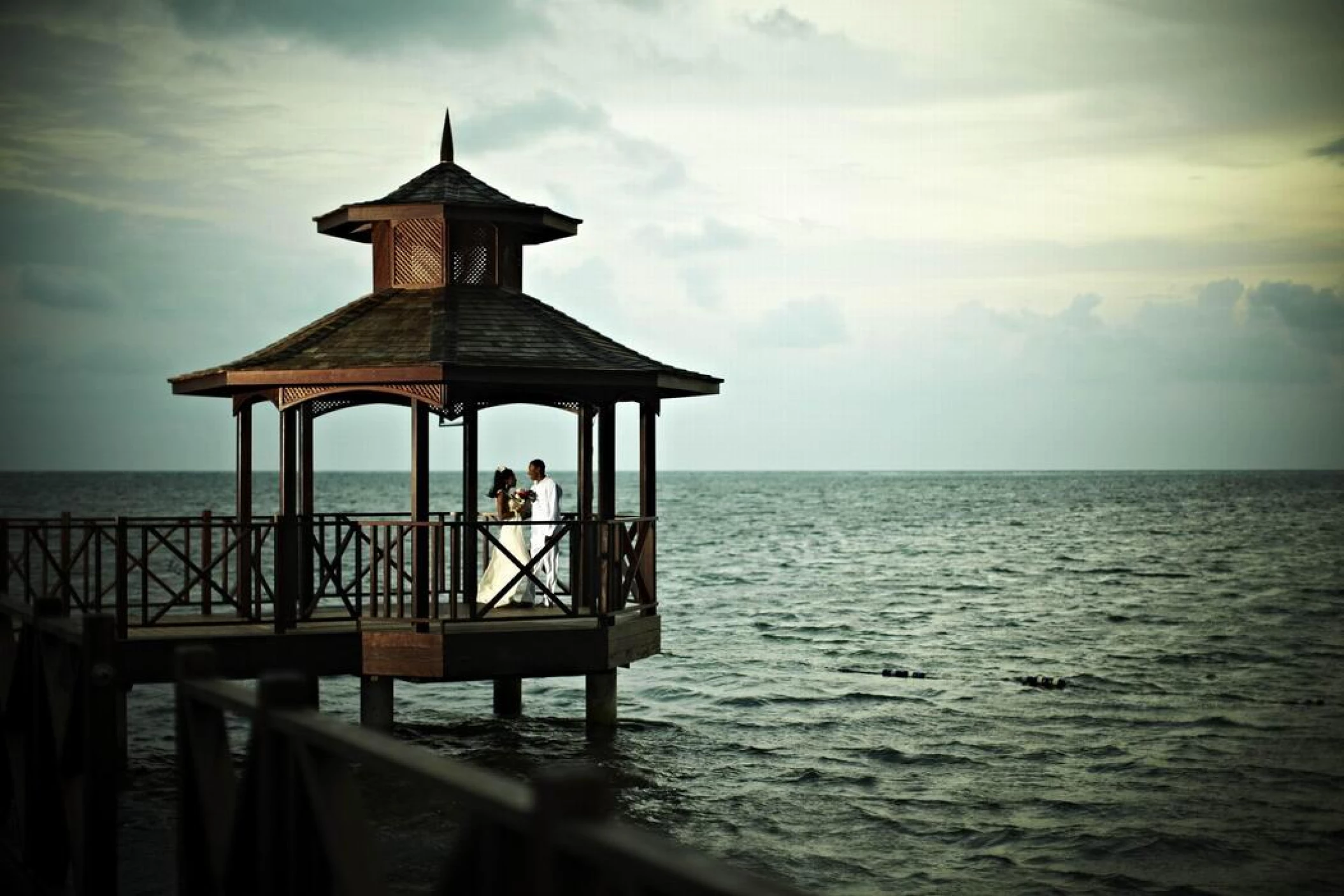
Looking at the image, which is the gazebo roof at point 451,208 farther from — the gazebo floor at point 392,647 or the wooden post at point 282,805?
the wooden post at point 282,805

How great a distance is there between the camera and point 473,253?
57.1ft

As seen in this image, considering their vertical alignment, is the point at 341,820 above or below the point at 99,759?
above

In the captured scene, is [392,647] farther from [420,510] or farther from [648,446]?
[648,446]

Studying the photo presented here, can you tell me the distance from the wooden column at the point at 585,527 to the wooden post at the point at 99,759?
893 cm

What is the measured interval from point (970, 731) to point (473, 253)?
362 inches

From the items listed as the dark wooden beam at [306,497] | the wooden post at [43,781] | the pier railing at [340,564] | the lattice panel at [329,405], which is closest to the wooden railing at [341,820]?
the wooden post at [43,781]

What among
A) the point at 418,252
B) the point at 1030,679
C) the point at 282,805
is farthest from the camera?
the point at 1030,679

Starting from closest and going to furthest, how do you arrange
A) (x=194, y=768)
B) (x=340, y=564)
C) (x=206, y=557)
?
(x=194, y=768) < (x=206, y=557) < (x=340, y=564)

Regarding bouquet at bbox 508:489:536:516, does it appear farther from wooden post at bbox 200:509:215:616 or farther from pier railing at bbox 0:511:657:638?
wooden post at bbox 200:509:215:616

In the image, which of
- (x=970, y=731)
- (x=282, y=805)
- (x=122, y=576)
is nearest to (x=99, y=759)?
(x=282, y=805)

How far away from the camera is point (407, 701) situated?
70.3 ft

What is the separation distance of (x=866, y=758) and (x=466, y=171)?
28.1 ft

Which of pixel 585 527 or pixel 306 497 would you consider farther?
pixel 306 497

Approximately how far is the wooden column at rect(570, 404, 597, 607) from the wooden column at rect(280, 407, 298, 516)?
3.11m
